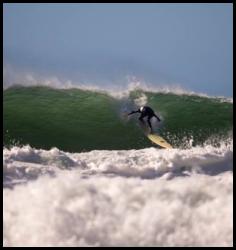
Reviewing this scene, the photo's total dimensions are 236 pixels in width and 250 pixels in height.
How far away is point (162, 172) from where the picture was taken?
7.59m

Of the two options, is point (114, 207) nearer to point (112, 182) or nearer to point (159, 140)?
point (112, 182)

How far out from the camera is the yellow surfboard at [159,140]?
1037 cm

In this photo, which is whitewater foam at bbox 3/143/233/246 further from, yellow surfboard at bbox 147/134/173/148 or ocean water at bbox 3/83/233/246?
yellow surfboard at bbox 147/134/173/148

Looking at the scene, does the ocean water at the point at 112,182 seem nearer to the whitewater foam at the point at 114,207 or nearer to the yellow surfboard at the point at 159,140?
the whitewater foam at the point at 114,207

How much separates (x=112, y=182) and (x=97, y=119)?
18.0 ft

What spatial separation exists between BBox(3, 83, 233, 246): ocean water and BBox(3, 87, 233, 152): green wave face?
29 millimetres

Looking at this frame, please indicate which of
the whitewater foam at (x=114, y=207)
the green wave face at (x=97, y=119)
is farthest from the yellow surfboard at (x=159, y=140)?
the whitewater foam at (x=114, y=207)

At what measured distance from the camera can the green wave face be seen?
10.8m

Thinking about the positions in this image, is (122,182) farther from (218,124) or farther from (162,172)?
(218,124)

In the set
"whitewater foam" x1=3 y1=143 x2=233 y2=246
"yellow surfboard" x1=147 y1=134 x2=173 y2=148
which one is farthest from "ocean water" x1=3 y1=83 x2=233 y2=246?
"yellow surfboard" x1=147 y1=134 x2=173 y2=148

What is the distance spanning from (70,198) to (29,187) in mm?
820

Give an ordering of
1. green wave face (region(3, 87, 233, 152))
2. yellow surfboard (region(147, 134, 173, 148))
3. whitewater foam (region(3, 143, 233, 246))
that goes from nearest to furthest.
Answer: whitewater foam (region(3, 143, 233, 246)), yellow surfboard (region(147, 134, 173, 148)), green wave face (region(3, 87, 233, 152))

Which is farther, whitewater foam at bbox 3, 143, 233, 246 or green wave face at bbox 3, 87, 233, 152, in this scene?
green wave face at bbox 3, 87, 233, 152

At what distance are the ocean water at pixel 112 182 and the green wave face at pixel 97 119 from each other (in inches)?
1.1
